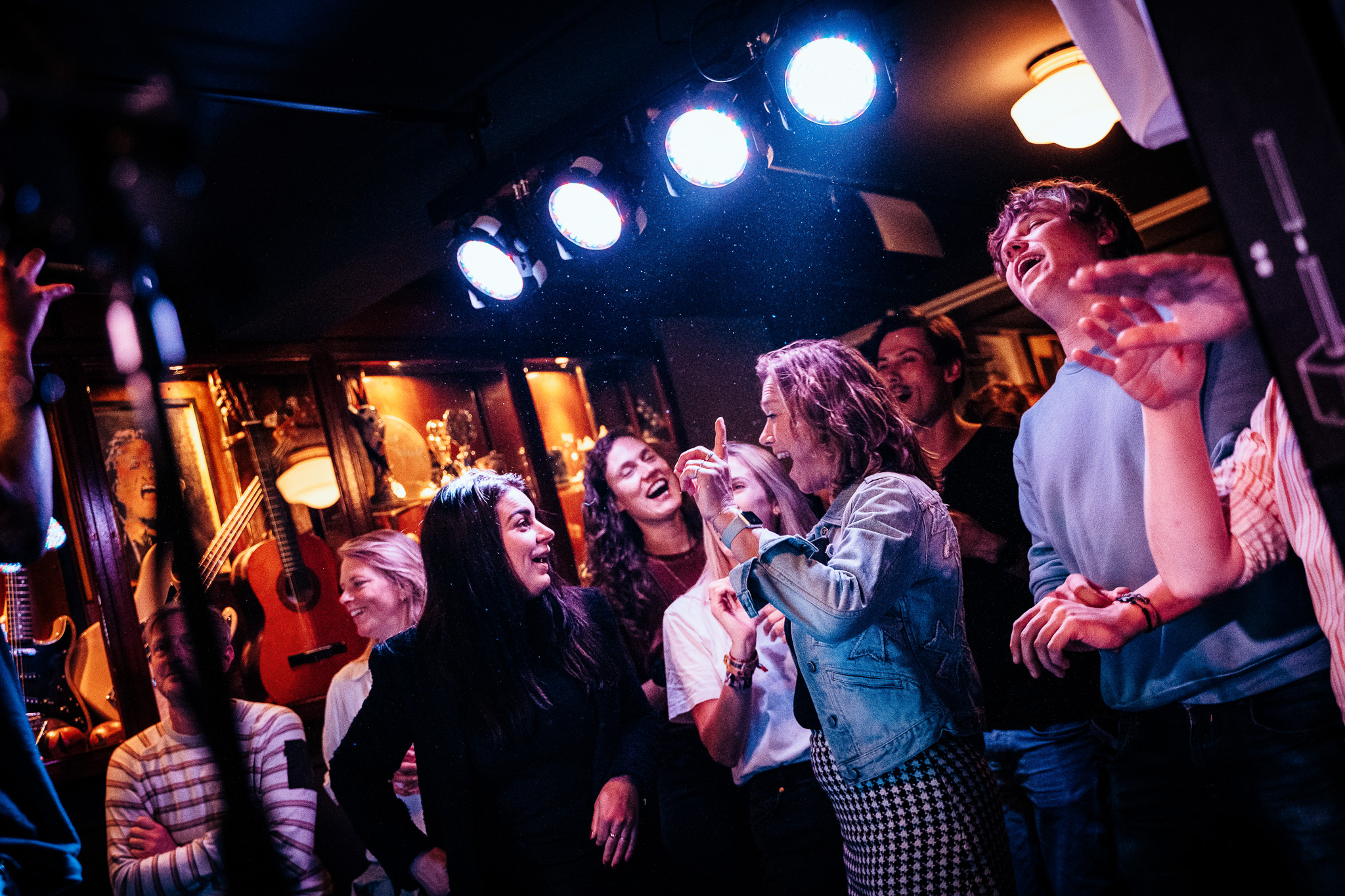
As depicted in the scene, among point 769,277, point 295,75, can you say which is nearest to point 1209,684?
point 769,277

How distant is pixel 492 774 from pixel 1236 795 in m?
1.70

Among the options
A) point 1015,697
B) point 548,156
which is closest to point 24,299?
point 548,156

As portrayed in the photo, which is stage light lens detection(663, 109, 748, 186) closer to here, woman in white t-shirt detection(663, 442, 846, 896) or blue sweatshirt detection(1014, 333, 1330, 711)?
woman in white t-shirt detection(663, 442, 846, 896)

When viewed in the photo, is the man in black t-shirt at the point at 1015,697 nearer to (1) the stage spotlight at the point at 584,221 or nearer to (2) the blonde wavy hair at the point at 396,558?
(1) the stage spotlight at the point at 584,221

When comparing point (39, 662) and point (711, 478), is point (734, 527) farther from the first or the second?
point (39, 662)

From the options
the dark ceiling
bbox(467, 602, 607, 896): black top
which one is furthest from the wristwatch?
bbox(467, 602, 607, 896): black top

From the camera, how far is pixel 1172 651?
1733 mm

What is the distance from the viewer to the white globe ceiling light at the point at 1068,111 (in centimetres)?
209

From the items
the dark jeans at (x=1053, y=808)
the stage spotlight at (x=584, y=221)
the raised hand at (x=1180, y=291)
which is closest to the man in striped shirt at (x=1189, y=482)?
the raised hand at (x=1180, y=291)

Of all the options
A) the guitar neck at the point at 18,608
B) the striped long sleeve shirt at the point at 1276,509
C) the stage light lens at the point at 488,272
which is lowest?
the striped long sleeve shirt at the point at 1276,509

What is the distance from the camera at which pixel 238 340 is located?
10.5 ft

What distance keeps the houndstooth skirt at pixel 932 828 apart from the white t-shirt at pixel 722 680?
19.0 inches

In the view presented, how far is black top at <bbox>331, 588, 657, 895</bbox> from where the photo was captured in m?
2.27

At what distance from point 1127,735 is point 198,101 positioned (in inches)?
110
